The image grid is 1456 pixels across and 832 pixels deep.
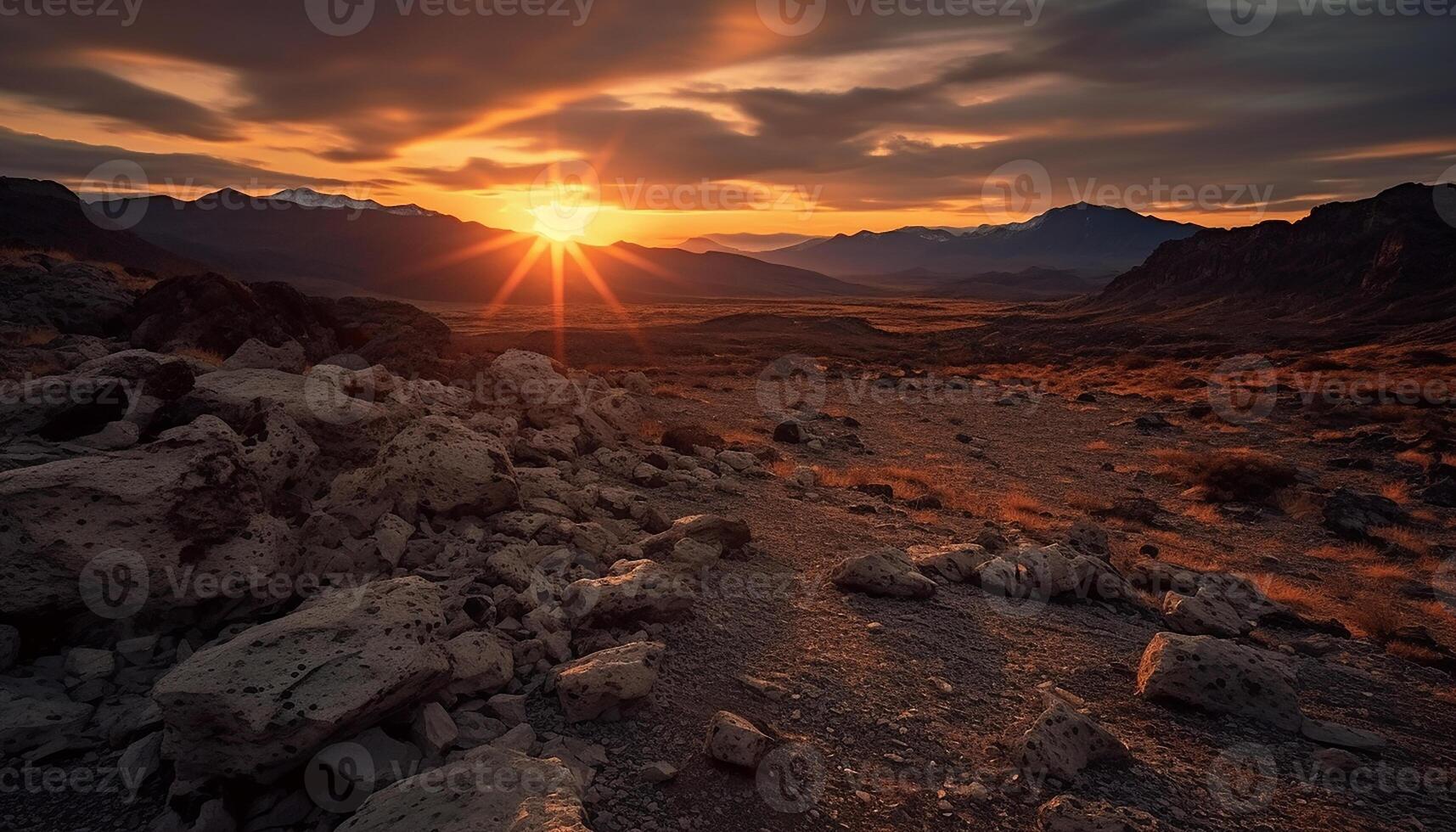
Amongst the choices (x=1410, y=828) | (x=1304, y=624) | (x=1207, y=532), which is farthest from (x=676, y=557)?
(x=1207, y=532)

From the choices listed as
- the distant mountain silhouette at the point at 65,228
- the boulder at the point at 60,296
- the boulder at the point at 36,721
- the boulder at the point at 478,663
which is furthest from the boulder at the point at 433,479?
the distant mountain silhouette at the point at 65,228

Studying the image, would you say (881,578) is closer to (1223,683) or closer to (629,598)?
(629,598)

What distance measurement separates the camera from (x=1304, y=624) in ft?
29.9

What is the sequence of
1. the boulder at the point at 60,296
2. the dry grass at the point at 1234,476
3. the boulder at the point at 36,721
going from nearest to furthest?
the boulder at the point at 36,721 < the boulder at the point at 60,296 < the dry grass at the point at 1234,476

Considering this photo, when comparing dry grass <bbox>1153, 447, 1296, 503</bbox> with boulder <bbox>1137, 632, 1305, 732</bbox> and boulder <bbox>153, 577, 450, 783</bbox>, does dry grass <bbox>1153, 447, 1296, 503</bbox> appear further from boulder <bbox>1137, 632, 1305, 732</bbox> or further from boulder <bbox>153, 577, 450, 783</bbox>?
boulder <bbox>153, 577, 450, 783</bbox>

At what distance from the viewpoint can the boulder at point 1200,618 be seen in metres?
8.59

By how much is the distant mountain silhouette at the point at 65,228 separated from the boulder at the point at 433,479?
329ft

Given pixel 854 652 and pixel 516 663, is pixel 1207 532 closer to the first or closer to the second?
pixel 854 652

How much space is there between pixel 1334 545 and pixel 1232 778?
11458 mm

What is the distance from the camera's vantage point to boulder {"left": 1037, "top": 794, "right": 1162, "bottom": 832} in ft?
15.2

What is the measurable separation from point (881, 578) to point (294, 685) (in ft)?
20.7

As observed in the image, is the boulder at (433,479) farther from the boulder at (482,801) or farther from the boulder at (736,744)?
the boulder at (736,744)

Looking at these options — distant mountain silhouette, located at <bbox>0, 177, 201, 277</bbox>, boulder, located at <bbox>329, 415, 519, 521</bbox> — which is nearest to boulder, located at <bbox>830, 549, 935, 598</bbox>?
boulder, located at <bbox>329, 415, 519, 521</bbox>

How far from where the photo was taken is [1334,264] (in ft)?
292
